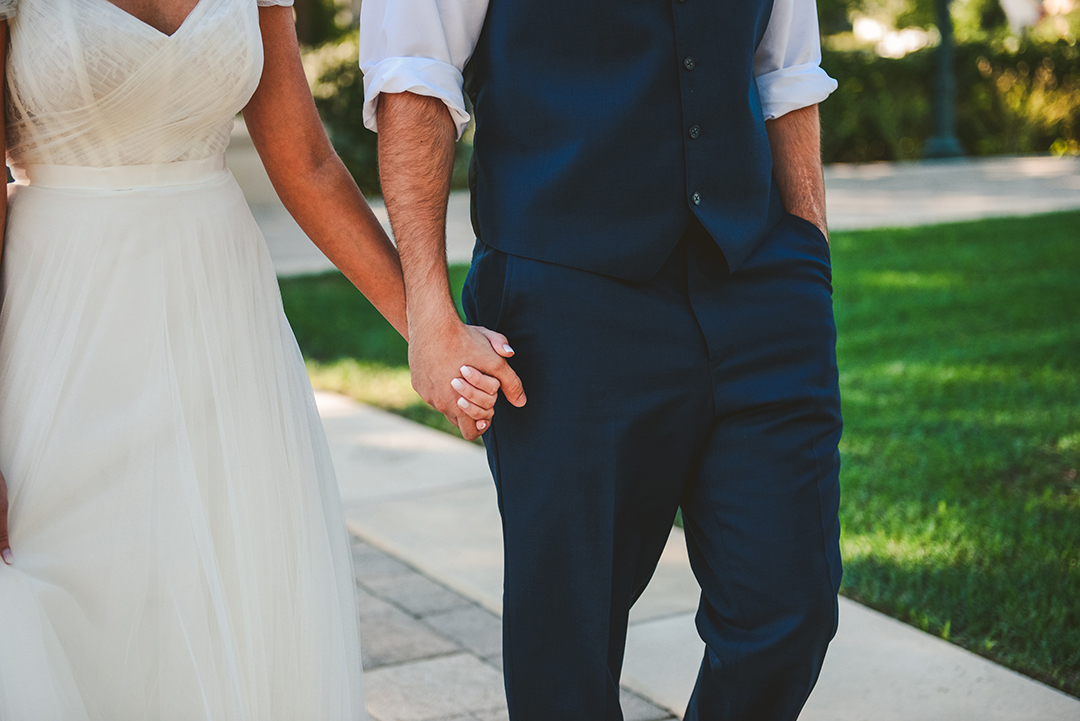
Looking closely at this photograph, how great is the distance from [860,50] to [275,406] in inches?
767

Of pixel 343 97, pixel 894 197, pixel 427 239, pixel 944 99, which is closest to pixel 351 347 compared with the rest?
pixel 427 239

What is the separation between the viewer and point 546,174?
6.23ft

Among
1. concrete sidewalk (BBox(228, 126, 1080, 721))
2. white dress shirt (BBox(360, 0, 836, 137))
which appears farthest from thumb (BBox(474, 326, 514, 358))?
concrete sidewalk (BBox(228, 126, 1080, 721))

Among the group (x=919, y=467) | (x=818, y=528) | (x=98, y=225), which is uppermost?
(x=98, y=225)

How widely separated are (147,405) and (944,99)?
56.5 ft

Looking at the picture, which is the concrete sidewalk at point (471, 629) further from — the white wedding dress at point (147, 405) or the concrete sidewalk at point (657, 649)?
the white wedding dress at point (147, 405)

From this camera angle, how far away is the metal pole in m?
17.0

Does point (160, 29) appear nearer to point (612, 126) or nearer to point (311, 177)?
point (311, 177)

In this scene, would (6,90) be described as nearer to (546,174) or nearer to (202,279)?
(202,279)

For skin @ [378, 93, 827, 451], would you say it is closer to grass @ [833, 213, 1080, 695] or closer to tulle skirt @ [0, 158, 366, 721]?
tulle skirt @ [0, 158, 366, 721]

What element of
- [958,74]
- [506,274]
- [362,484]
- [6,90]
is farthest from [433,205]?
[958,74]

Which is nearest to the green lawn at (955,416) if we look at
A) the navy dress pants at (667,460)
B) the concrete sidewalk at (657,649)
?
the concrete sidewalk at (657,649)

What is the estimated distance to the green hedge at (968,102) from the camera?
59.7 ft

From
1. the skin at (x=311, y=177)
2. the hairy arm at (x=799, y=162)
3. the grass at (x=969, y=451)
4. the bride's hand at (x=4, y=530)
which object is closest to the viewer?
the bride's hand at (x=4, y=530)
